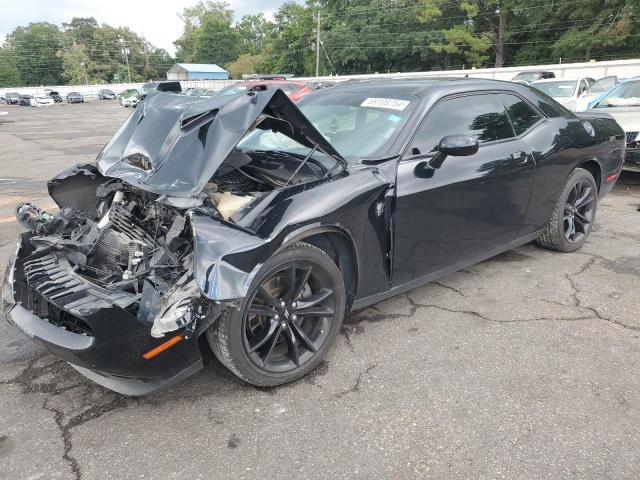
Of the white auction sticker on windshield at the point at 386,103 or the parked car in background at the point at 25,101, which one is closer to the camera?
the white auction sticker on windshield at the point at 386,103

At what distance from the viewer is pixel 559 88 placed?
1246 cm

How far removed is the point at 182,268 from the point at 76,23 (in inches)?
5183

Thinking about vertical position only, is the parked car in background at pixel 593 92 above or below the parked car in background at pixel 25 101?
above

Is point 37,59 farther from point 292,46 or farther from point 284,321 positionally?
point 284,321

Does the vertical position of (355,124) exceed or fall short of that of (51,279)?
it exceeds it

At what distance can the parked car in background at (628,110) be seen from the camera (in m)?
6.60

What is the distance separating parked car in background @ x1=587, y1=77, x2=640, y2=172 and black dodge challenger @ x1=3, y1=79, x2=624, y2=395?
3678mm

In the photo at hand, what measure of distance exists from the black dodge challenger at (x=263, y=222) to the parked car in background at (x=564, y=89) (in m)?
9.57

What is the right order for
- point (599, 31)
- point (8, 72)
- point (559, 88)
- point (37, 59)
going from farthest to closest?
1. point (37, 59)
2. point (8, 72)
3. point (599, 31)
4. point (559, 88)

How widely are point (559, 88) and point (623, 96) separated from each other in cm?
449

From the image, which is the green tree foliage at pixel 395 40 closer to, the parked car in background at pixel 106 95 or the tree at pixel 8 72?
the tree at pixel 8 72

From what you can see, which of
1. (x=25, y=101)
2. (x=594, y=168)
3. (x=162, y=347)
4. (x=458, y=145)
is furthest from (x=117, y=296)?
(x=25, y=101)

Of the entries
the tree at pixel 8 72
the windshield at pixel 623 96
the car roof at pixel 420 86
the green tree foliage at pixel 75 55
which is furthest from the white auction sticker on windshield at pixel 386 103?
the tree at pixel 8 72

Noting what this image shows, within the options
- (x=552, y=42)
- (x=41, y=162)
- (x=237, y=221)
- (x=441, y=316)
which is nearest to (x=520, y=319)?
(x=441, y=316)
